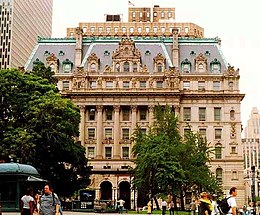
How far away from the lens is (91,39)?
4301 inches

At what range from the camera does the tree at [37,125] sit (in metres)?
59.1

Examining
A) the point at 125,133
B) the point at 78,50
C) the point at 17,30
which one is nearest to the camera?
the point at 125,133

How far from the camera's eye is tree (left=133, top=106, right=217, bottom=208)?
65.3 meters

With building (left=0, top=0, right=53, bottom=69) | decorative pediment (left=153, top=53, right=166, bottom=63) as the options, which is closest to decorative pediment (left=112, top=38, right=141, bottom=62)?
decorative pediment (left=153, top=53, right=166, bottom=63)

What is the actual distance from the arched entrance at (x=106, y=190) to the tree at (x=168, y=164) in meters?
24.5

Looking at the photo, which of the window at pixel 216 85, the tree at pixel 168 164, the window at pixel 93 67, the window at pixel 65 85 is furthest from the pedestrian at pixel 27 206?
the window at pixel 216 85

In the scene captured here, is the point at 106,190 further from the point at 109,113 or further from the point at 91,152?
the point at 109,113

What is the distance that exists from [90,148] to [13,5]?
236ft

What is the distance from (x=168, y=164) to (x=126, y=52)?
1567 inches

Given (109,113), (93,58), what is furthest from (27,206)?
(93,58)

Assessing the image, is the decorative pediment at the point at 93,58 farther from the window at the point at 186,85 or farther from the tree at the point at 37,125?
the tree at the point at 37,125

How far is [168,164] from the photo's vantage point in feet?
216

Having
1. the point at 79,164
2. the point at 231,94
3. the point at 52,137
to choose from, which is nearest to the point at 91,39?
the point at 231,94

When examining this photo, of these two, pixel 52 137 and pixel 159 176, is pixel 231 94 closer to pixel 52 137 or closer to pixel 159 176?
pixel 159 176
